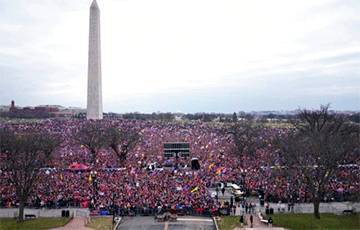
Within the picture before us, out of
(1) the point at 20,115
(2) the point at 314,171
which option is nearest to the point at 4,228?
(2) the point at 314,171

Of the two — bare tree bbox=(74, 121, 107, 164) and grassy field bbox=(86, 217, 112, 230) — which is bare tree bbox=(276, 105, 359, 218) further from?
bare tree bbox=(74, 121, 107, 164)

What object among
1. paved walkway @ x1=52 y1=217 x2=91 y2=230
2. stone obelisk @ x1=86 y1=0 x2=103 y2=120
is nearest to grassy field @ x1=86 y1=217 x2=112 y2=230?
paved walkway @ x1=52 y1=217 x2=91 y2=230

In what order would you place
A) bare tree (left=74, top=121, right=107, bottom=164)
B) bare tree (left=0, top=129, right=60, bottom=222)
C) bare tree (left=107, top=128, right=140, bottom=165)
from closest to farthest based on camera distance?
bare tree (left=0, top=129, right=60, bottom=222), bare tree (left=107, top=128, right=140, bottom=165), bare tree (left=74, top=121, right=107, bottom=164)

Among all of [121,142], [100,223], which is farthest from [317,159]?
[121,142]

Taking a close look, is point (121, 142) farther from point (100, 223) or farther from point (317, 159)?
point (317, 159)

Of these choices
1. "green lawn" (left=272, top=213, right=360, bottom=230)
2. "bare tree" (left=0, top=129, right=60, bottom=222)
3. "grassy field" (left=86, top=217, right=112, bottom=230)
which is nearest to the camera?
"green lawn" (left=272, top=213, right=360, bottom=230)
